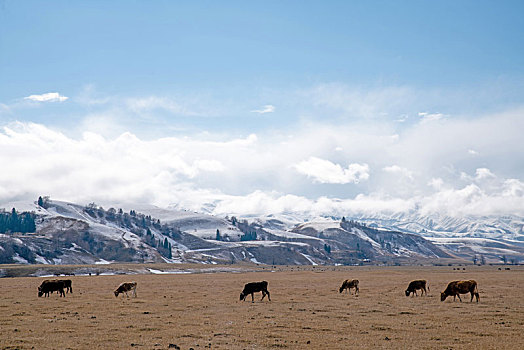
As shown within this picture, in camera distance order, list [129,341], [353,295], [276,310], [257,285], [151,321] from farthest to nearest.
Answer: [353,295]
[257,285]
[276,310]
[151,321]
[129,341]

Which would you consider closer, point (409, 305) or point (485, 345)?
point (485, 345)

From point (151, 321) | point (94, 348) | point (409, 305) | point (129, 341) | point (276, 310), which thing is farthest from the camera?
point (409, 305)

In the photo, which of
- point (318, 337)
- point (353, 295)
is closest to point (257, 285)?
point (353, 295)

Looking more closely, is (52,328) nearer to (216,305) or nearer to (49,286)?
(216,305)

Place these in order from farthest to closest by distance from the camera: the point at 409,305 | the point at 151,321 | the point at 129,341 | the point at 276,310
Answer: the point at 409,305 < the point at 276,310 < the point at 151,321 < the point at 129,341

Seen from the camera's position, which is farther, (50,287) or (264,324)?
(50,287)

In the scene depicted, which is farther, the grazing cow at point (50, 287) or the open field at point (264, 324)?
the grazing cow at point (50, 287)

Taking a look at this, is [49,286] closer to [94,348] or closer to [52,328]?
[52,328]

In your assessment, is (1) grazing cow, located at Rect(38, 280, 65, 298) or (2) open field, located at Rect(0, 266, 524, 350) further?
(1) grazing cow, located at Rect(38, 280, 65, 298)

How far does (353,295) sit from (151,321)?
26.2 meters

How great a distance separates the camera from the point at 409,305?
4066cm

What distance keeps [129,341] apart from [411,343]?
15.1m

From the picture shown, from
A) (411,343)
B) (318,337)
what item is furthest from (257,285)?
(411,343)

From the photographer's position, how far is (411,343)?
78.9 feet
